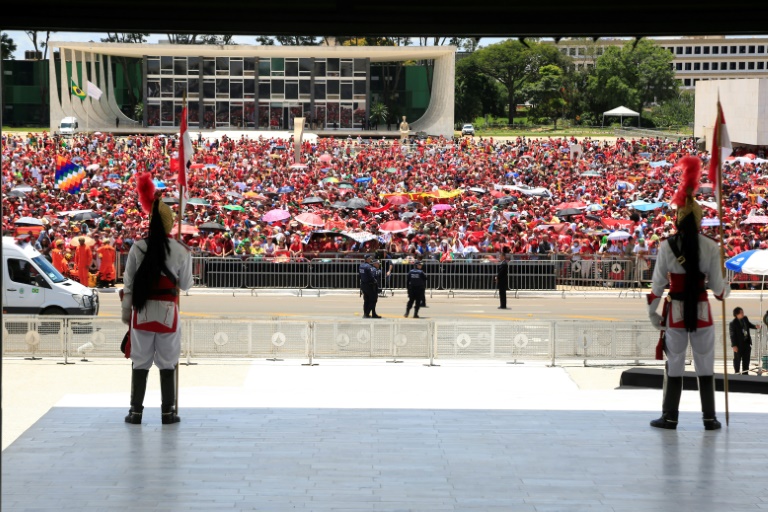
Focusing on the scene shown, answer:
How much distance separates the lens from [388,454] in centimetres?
807

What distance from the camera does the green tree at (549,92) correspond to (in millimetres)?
97000

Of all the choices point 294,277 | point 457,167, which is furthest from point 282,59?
point 294,277

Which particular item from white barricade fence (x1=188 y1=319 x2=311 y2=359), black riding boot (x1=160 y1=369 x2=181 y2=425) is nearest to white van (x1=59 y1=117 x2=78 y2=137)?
white barricade fence (x1=188 y1=319 x2=311 y2=359)

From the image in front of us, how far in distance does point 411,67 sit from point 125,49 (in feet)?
75.7

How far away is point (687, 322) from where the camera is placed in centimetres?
882

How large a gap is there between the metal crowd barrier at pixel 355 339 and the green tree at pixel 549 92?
272ft

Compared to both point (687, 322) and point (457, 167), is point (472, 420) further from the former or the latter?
point (457, 167)

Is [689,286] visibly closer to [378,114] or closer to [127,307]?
[127,307]

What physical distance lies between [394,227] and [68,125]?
51313 mm

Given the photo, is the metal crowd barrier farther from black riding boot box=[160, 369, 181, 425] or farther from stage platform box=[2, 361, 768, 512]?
black riding boot box=[160, 369, 181, 425]

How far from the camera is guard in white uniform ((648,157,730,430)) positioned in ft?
28.7

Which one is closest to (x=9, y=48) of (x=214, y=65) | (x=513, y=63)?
(x=214, y=65)

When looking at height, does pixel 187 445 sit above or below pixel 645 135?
below

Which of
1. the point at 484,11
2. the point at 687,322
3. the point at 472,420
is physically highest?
the point at 484,11
